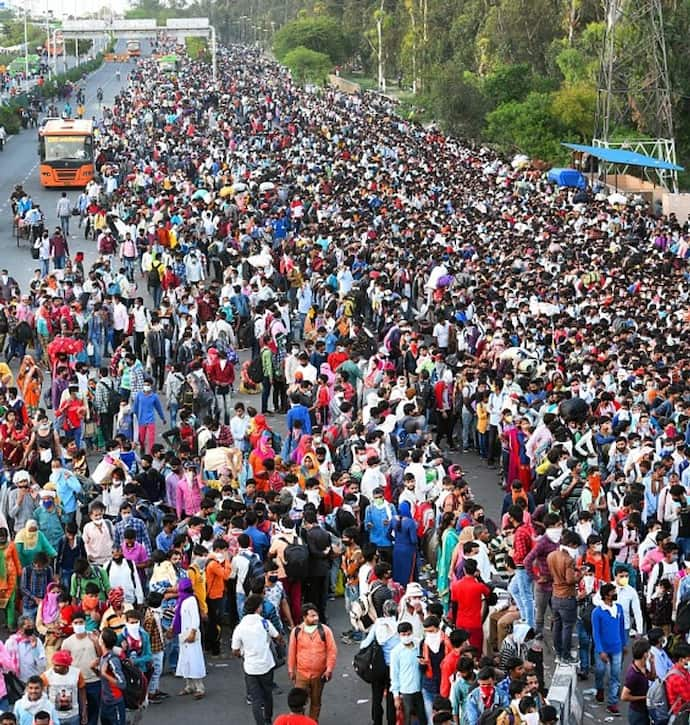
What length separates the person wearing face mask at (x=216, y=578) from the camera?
13.1 meters

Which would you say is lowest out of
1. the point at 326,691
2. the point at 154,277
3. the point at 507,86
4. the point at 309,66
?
the point at 309,66

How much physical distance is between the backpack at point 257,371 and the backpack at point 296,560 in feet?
26.5

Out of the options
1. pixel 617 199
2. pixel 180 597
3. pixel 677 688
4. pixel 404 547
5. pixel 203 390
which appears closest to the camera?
pixel 677 688

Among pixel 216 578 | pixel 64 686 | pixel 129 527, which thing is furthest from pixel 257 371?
pixel 64 686

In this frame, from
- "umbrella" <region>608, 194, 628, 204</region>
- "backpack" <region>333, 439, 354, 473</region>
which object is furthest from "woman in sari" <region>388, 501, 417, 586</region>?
"umbrella" <region>608, 194, 628, 204</region>

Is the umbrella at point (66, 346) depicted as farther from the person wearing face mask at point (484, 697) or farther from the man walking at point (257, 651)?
the person wearing face mask at point (484, 697)

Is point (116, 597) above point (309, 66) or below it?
above

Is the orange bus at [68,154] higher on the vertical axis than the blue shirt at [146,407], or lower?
lower

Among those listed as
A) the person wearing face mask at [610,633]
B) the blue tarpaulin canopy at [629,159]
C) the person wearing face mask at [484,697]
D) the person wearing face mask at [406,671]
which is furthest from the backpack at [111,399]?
the blue tarpaulin canopy at [629,159]

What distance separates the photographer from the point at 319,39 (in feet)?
329

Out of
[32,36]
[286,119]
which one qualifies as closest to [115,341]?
[286,119]

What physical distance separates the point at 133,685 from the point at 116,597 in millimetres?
904

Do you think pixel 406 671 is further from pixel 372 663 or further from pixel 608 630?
pixel 608 630

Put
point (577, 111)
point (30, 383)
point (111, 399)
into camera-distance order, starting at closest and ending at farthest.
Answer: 1. point (111, 399)
2. point (30, 383)
3. point (577, 111)
